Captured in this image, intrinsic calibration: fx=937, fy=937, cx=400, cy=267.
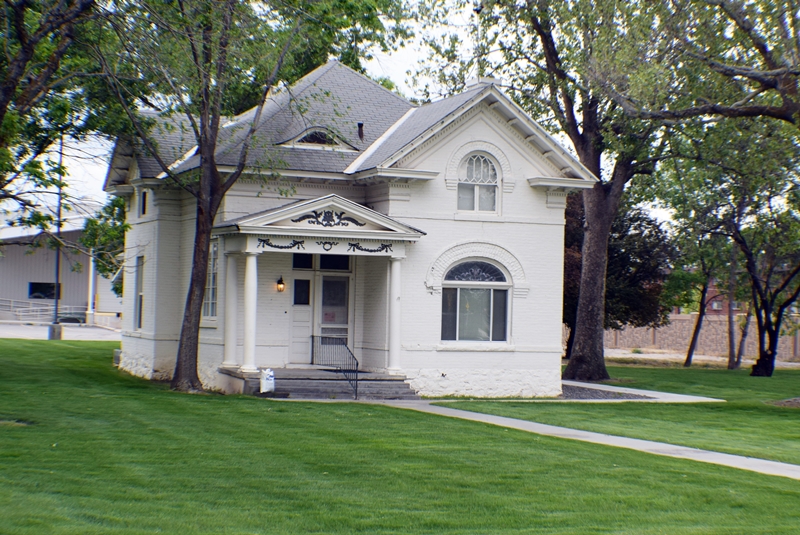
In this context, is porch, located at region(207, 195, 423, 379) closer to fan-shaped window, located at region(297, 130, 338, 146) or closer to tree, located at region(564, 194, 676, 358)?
fan-shaped window, located at region(297, 130, 338, 146)

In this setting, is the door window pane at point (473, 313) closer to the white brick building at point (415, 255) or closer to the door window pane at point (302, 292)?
the white brick building at point (415, 255)

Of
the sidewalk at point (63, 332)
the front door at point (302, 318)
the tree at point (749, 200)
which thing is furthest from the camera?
the sidewalk at point (63, 332)

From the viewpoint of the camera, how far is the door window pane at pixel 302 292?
23312mm

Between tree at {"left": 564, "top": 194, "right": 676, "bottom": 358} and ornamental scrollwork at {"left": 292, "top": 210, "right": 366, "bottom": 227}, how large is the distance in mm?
20215

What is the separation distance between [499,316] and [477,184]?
11.0 feet

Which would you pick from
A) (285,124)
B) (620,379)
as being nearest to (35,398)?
(285,124)

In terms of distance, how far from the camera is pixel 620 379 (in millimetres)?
30906

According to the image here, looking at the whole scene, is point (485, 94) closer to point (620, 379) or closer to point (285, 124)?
point (285, 124)

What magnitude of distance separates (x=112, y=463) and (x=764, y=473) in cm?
822

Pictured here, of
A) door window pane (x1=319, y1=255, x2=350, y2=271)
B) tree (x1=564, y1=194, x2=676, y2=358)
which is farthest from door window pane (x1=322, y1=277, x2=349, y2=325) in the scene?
tree (x1=564, y1=194, x2=676, y2=358)

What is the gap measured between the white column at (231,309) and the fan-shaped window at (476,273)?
202 inches

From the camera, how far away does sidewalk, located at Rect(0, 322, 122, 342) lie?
4459 cm

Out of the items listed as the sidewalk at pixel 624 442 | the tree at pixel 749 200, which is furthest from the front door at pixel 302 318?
the tree at pixel 749 200

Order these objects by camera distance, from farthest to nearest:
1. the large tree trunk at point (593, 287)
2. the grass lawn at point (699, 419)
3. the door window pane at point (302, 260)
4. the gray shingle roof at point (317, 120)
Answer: the large tree trunk at point (593, 287)
the door window pane at point (302, 260)
the gray shingle roof at point (317, 120)
the grass lawn at point (699, 419)
